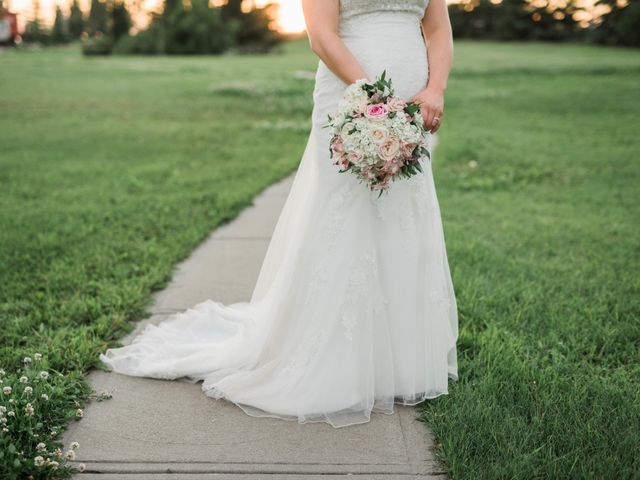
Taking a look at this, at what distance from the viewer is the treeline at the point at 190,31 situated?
167ft

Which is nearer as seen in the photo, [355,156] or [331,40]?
[355,156]

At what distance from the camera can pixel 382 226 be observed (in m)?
3.10

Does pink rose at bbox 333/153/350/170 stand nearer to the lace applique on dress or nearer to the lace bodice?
the lace applique on dress

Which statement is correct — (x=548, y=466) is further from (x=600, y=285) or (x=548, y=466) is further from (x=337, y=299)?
(x=600, y=285)

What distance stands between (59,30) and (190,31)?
51.9 meters

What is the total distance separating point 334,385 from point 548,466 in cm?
101

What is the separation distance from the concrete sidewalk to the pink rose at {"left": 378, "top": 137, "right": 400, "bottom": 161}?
126 centimetres

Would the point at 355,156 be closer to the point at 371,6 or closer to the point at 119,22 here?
the point at 371,6

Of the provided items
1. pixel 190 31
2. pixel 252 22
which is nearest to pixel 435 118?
pixel 190 31

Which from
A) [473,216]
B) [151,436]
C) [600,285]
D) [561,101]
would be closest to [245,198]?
[473,216]

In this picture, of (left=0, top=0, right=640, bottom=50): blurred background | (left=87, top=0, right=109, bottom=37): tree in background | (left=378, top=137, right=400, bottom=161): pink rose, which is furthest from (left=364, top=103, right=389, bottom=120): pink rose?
(left=87, top=0, right=109, bottom=37): tree in background

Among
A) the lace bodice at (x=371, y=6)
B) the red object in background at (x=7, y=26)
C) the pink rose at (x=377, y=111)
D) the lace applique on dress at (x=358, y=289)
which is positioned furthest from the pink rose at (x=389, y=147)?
the red object in background at (x=7, y=26)

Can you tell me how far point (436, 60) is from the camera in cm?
312

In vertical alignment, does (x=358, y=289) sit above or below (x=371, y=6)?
below
